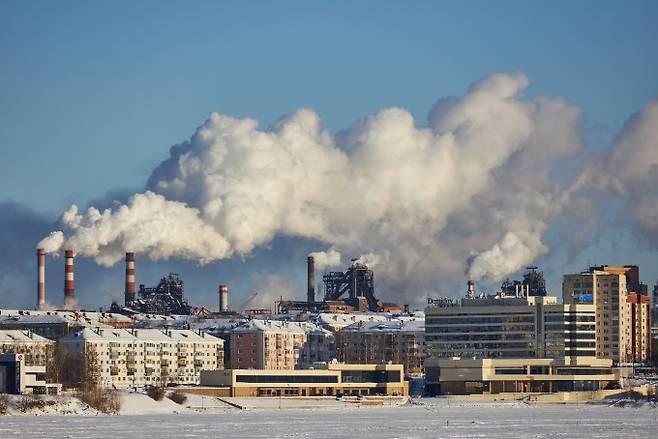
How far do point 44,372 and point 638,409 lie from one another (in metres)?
57.1

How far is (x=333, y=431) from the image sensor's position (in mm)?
120625

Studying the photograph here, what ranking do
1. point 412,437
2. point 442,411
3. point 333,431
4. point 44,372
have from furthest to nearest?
1. point 44,372
2. point 442,411
3. point 333,431
4. point 412,437

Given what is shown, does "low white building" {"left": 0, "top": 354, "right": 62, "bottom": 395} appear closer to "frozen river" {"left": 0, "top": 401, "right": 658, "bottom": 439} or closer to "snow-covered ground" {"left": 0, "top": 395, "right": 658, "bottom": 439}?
"snow-covered ground" {"left": 0, "top": 395, "right": 658, "bottom": 439}

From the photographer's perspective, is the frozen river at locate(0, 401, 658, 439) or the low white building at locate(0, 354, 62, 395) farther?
the low white building at locate(0, 354, 62, 395)

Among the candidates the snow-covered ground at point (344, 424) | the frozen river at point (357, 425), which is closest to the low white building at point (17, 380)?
the snow-covered ground at point (344, 424)

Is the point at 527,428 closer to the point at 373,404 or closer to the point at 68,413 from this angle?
the point at 68,413

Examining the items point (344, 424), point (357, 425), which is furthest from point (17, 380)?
point (357, 425)

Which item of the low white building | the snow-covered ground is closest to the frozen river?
the snow-covered ground

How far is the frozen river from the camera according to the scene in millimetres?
115688

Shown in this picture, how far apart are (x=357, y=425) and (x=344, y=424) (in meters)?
2.66

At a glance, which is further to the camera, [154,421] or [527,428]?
[154,421]

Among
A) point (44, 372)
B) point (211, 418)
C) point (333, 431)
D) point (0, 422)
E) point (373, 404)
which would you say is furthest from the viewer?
point (373, 404)

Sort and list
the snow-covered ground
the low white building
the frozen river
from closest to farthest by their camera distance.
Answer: the frozen river → the snow-covered ground → the low white building

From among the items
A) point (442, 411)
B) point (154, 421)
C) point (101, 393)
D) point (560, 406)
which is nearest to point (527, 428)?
point (154, 421)
